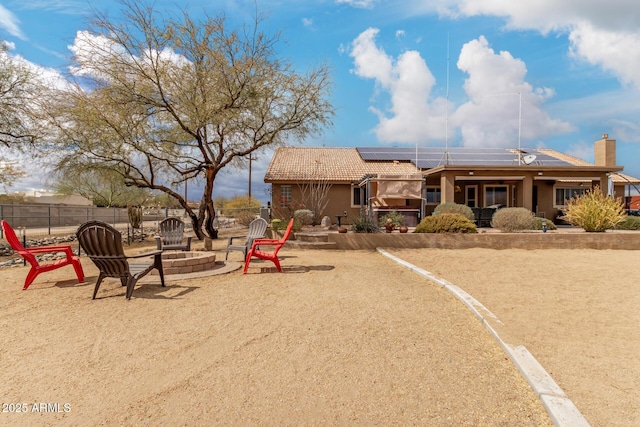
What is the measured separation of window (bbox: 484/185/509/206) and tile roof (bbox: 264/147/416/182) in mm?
4402

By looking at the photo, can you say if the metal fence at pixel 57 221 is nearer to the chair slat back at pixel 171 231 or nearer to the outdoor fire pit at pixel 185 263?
the chair slat back at pixel 171 231

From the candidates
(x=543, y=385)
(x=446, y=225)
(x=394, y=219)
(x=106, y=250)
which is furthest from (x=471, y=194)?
(x=106, y=250)

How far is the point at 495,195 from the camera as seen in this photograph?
20.8 meters

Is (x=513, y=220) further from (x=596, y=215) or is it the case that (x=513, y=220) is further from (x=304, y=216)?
(x=304, y=216)

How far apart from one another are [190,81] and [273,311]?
34.7ft

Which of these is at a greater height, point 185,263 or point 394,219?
point 394,219

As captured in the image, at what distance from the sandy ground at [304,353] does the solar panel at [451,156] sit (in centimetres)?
1522

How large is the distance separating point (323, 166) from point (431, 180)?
672 centimetres

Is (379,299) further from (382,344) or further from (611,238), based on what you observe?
(611,238)

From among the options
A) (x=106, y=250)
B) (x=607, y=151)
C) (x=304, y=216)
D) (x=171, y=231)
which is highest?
(x=607, y=151)

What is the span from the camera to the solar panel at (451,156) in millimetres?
20359

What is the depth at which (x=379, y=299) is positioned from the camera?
5258 millimetres

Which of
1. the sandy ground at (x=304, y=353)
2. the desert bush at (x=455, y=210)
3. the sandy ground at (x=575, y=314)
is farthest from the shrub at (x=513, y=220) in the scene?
the sandy ground at (x=304, y=353)

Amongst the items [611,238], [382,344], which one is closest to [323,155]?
[611,238]
